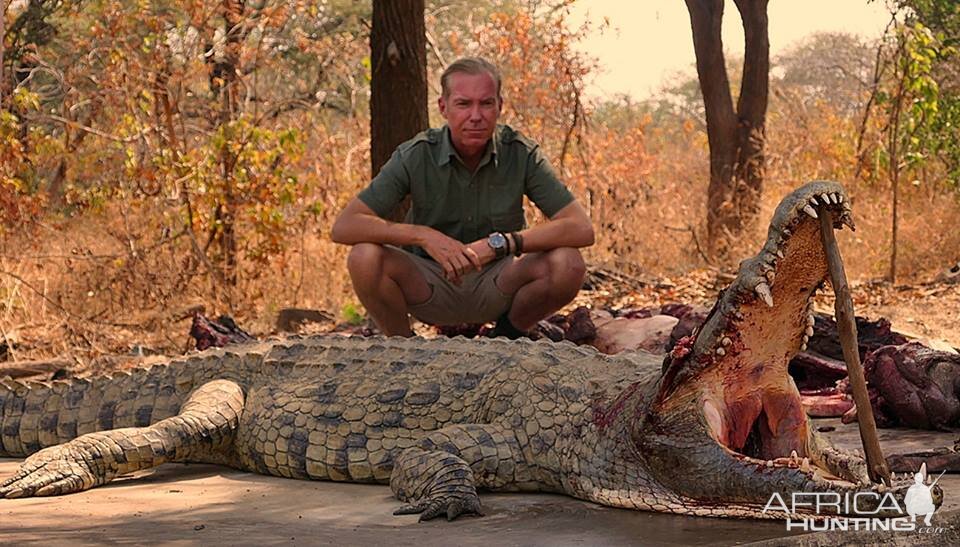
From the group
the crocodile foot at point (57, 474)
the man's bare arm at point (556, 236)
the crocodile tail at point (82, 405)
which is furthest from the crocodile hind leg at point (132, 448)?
the man's bare arm at point (556, 236)

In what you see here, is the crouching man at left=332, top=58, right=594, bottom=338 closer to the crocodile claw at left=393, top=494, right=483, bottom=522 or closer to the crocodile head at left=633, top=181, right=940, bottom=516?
the crocodile claw at left=393, top=494, right=483, bottom=522

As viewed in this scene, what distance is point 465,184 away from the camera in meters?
6.20

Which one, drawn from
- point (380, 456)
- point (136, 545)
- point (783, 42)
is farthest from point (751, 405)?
point (783, 42)

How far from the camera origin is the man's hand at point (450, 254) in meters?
5.78

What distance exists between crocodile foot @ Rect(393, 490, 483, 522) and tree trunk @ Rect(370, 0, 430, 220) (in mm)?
4732

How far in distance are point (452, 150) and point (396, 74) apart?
238 centimetres

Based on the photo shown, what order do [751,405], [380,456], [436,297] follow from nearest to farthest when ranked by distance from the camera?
[751,405] → [380,456] → [436,297]

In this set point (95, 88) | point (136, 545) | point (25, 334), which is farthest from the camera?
point (95, 88)

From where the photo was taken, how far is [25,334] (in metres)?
8.38

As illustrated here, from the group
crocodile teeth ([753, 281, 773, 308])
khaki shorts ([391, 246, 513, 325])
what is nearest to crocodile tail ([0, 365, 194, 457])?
khaki shorts ([391, 246, 513, 325])

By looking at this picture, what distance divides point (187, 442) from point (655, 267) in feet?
23.6

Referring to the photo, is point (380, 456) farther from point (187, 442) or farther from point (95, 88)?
point (95, 88)

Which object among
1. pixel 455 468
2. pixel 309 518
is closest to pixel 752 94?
pixel 455 468

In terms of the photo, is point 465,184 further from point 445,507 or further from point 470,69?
point 445,507
